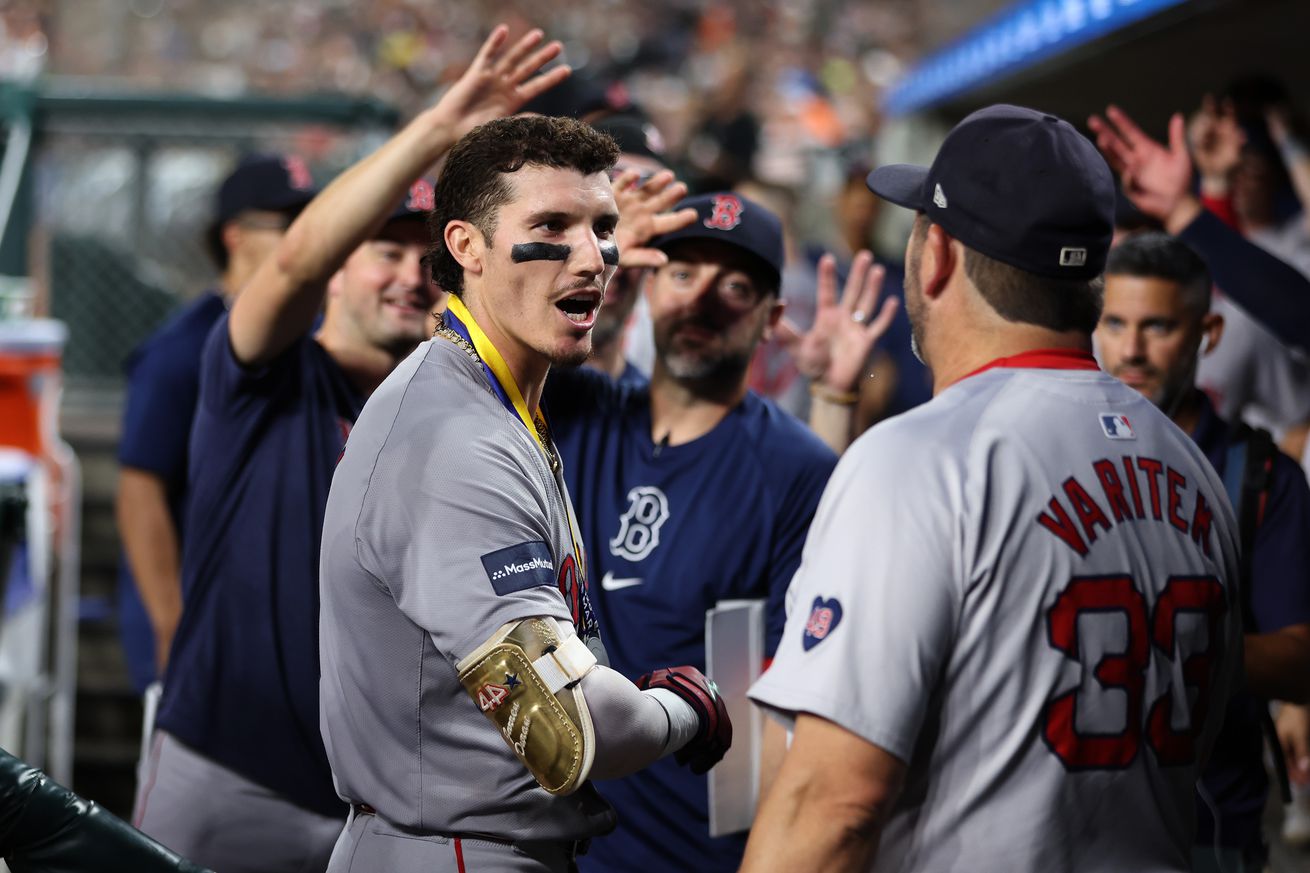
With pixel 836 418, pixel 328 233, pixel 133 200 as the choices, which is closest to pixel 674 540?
pixel 836 418

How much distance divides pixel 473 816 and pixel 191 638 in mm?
1358

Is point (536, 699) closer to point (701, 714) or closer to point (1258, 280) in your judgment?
point (701, 714)

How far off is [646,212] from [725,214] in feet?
0.99

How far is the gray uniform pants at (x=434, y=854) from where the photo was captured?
2035mm

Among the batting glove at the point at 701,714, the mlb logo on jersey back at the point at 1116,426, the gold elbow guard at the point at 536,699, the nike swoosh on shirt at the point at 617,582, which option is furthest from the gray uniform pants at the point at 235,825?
the mlb logo on jersey back at the point at 1116,426

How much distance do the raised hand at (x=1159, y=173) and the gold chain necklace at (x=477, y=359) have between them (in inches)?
84.5

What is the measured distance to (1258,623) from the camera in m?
3.06

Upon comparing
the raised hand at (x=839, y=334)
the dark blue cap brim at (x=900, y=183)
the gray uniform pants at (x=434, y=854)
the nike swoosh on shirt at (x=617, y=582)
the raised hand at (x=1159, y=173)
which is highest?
the raised hand at (x=1159, y=173)

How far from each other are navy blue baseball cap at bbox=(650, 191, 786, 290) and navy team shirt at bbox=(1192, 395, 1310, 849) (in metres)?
1.23

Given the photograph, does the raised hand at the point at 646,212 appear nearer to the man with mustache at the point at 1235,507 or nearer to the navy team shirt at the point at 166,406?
the man with mustache at the point at 1235,507

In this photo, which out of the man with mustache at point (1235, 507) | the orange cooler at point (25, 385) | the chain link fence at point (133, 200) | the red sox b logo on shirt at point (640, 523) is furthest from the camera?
the chain link fence at point (133, 200)

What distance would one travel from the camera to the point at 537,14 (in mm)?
17734

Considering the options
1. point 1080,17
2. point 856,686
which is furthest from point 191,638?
point 1080,17

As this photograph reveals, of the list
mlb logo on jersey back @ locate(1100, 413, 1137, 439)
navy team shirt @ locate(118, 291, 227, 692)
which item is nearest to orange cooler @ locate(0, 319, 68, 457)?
navy team shirt @ locate(118, 291, 227, 692)
